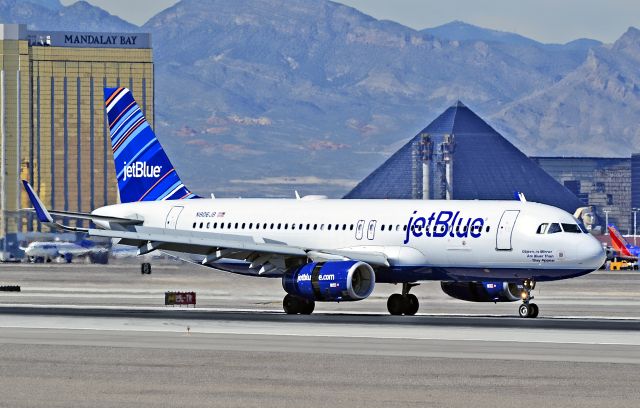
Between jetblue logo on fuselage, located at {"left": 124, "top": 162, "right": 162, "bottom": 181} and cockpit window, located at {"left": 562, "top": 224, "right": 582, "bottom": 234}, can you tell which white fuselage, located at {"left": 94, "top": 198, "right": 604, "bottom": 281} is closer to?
cockpit window, located at {"left": 562, "top": 224, "right": 582, "bottom": 234}

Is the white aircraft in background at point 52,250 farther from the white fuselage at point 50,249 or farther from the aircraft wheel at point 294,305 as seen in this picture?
the aircraft wheel at point 294,305

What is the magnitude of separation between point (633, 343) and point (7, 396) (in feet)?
63.5

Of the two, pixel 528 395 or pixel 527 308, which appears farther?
pixel 527 308

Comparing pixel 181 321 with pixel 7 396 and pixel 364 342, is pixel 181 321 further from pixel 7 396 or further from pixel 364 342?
pixel 7 396

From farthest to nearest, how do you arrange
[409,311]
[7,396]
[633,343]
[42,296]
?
[42,296] < [409,311] < [633,343] < [7,396]

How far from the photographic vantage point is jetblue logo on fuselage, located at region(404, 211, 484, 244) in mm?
57531

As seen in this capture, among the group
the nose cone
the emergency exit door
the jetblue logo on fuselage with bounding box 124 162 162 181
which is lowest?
the nose cone

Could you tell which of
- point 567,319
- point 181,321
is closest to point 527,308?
point 567,319

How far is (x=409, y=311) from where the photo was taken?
196ft

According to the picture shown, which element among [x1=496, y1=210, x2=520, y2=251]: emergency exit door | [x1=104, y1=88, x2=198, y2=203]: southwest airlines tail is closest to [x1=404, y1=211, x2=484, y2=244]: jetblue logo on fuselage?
[x1=496, y1=210, x2=520, y2=251]: emergency exit door

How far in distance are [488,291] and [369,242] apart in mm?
4826

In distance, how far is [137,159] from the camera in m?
71.0

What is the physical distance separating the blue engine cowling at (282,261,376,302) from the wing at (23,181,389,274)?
1.56 m

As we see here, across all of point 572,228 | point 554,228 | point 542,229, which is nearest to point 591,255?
point 572,228
